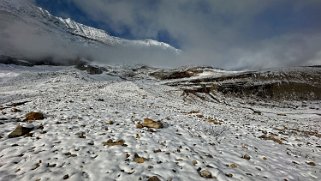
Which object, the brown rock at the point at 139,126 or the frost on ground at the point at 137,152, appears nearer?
the frost on ground at the point at 137,152

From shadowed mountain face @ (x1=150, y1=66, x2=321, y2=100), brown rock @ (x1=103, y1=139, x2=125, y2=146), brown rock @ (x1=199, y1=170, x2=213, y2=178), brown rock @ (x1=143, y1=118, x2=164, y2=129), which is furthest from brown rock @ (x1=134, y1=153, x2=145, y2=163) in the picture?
shadowed mountain face @ (x1=150, y1=66, x2=321, y2=100)

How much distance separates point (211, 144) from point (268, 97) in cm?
6797

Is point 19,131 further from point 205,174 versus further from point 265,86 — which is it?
point 265,86

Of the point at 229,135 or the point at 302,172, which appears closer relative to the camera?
the point at 302,172

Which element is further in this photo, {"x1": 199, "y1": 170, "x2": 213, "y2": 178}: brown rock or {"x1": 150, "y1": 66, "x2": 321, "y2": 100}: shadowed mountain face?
{"x1": 150, "y1": 66, "x2": 321, "y2": 100}: shadowed mountain face

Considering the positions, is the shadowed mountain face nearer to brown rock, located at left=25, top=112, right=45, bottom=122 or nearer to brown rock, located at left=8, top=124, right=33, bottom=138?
brown rock, located at left=25, top=112, right=45, bottom=122

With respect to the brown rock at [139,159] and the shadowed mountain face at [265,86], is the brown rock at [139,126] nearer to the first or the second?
the brown rock at [139,159]

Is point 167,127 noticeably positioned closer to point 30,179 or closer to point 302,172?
point 302,172

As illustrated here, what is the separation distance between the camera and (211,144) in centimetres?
1370

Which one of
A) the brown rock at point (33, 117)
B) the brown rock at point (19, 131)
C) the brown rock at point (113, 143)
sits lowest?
the brown rock at point (113, 143)

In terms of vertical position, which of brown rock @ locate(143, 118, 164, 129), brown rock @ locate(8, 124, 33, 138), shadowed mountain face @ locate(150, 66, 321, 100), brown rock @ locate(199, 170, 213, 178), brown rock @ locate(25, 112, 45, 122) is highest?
shadowed mountain face @ locate(150, 66, 321, 100)

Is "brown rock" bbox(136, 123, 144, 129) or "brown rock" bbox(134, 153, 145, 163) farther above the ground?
"brown rock" bbox(136, 123, 144, 129)

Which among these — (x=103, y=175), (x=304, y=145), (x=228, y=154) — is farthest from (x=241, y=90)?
(x=103, y=175)

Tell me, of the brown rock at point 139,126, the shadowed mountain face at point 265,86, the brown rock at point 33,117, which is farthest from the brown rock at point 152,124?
the shadowed mountain face at point 265,86
